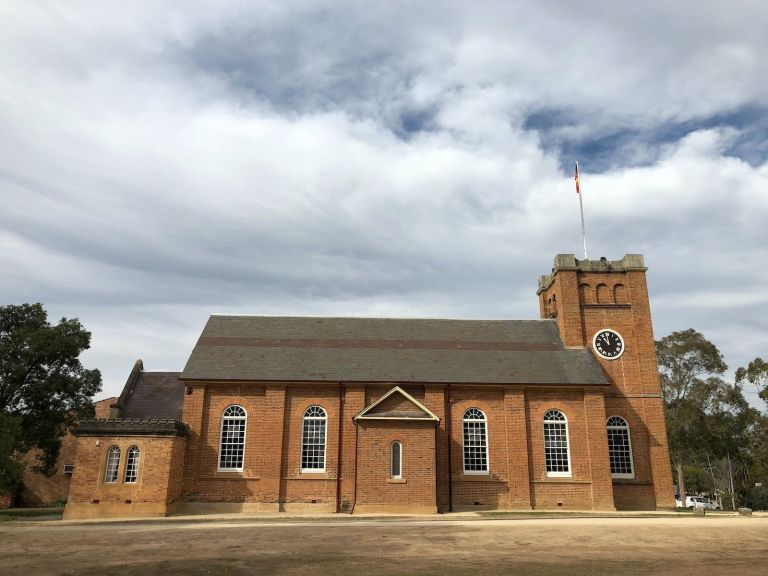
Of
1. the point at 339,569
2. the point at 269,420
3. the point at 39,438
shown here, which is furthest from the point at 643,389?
the point at 39,438

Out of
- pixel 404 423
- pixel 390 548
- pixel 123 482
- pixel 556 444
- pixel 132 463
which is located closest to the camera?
pixel 390 548

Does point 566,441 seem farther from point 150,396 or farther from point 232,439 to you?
point 150,396

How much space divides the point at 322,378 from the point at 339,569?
56.8 feet

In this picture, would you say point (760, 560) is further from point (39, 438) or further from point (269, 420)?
point (39, 438)

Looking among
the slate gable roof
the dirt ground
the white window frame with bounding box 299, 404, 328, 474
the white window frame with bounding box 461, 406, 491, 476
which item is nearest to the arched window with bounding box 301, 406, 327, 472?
the white window frame with bounding box 299, 404, 328, 474

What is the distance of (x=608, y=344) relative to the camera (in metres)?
32.2

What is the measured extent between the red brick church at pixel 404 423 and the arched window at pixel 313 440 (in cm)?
7

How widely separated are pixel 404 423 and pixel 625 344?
14.2m

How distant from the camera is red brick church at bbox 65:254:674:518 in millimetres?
26250

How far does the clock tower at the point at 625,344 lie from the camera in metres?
29.5

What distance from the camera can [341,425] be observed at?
1128 inches

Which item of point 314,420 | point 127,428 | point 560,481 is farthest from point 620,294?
point 127,428

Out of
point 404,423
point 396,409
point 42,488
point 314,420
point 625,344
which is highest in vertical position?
point 625,344

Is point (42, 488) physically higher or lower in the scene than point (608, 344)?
lower
